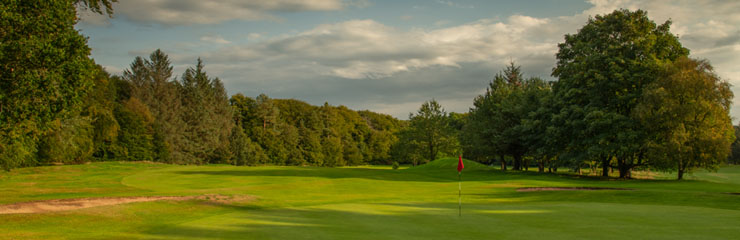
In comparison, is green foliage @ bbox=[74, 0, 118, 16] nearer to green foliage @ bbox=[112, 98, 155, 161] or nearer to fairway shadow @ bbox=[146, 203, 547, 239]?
fairway shadow @ bbox=[146, 203, 547, 239]

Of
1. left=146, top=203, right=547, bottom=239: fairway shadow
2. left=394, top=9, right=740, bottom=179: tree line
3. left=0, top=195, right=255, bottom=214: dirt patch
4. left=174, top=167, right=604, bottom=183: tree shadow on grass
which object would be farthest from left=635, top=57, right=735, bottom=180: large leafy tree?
left=0, top=195, right=255, bottom=214: dirt patch

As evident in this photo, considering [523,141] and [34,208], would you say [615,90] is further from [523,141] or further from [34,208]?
[34,208]

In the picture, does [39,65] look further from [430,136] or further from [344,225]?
[430,136]

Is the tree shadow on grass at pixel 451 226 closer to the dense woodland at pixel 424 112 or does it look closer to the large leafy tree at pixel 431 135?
the dense woodland at pixel 424 112

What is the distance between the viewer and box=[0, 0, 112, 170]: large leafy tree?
63.0 ft

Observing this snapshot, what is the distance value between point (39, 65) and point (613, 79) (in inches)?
1421

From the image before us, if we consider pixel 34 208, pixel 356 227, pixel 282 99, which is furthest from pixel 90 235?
pixel 282 99

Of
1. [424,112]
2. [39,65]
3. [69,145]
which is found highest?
[424,112]

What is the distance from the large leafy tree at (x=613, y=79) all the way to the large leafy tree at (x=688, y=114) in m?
1.30

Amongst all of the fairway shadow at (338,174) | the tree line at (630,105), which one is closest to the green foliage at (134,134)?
the fairway shadow at (338,174)

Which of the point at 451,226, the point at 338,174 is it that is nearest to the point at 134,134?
the point at 338,174

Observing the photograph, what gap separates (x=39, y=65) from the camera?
774 inches

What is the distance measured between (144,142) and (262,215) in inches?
2307

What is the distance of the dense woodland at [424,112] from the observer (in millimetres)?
20350
